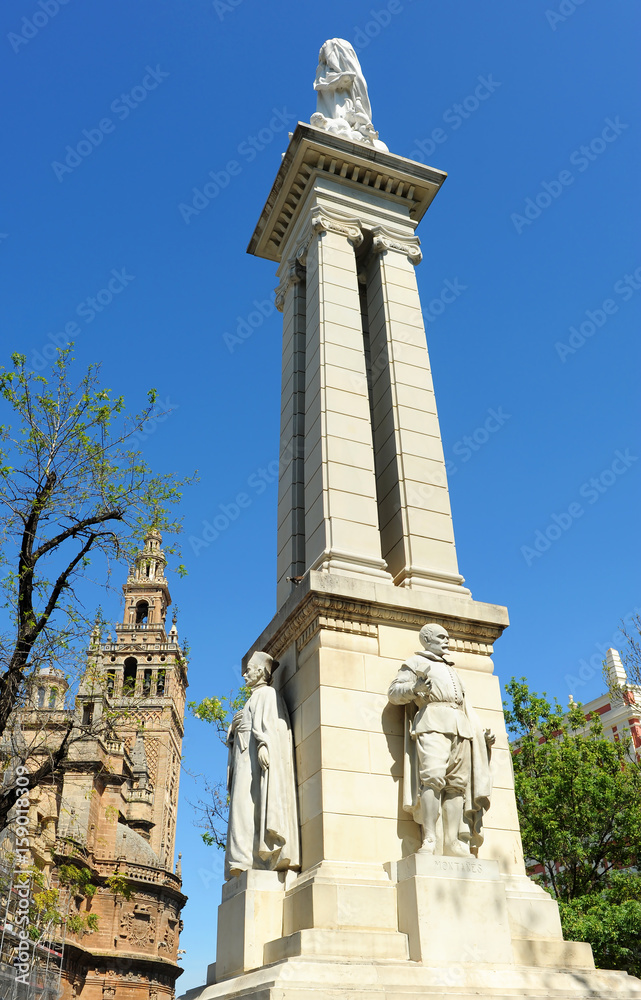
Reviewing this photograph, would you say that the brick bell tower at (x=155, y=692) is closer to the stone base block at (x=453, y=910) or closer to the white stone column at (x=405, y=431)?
the white stone column at (x=405, y=431)

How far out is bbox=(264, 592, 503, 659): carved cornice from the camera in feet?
31.8

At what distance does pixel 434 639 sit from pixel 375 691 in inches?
36.9

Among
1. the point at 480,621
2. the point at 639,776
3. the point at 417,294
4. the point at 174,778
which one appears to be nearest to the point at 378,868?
the point at 480,621

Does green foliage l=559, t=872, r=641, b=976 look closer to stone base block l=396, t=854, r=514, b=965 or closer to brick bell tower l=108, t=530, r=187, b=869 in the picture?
stone base block l=396, t=854, r=514, b=965

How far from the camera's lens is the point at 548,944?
8.47m

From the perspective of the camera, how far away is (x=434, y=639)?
30.8 ft

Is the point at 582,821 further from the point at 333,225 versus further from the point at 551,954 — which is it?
the point at 333,225

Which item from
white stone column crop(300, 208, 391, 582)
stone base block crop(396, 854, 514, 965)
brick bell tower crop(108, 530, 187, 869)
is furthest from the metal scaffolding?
brick bell tower crop(108, 530, 187, 869)

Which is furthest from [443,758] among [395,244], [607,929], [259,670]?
[607,929]

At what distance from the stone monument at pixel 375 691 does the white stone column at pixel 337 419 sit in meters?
0.03

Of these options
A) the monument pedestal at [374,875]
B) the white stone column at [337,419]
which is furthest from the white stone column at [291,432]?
the monument pedestal at [374,875]

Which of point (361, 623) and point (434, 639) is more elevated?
point (361, 623)

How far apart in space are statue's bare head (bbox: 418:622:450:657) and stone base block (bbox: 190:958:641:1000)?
319cm

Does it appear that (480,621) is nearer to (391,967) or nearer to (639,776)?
(391,967)
